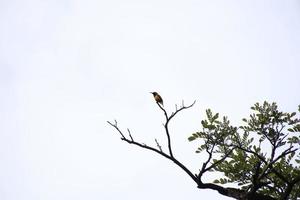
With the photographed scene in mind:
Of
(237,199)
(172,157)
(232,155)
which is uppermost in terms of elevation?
(232,155)

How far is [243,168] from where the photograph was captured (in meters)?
9.86

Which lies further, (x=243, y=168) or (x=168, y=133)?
(x=243, y=168)

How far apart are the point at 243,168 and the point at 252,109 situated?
1.82 metres

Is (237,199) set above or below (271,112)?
below

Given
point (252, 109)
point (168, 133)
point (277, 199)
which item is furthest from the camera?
point (252, 109)

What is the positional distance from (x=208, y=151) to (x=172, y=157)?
3.32 feet

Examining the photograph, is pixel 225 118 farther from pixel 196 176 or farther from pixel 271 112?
pixel 196 176

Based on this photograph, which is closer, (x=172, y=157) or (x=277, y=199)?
(x=172, y=157)

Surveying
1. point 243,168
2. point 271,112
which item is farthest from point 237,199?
point 271,112

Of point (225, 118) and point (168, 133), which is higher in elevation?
point (225, 118)

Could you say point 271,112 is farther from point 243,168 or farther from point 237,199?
point 237,199

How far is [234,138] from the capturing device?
34.3 feet

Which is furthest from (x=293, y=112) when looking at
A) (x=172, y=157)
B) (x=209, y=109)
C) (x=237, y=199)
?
(x=172, y=157)

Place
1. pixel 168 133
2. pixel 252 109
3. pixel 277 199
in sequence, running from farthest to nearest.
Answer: pixel 252 109, pixel 277 199, pixel 168 133
